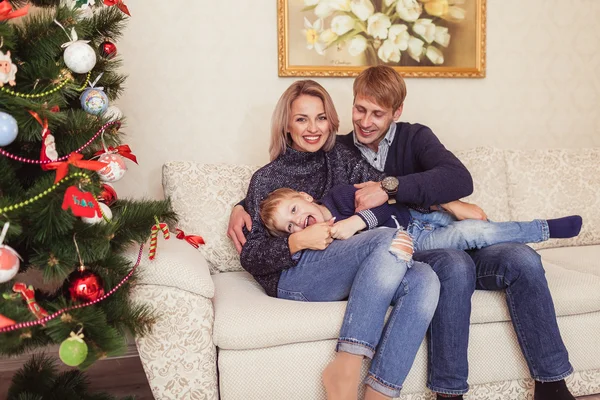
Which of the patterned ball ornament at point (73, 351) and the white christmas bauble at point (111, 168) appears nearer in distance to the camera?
the patterned ball ornament at point (73, 351)

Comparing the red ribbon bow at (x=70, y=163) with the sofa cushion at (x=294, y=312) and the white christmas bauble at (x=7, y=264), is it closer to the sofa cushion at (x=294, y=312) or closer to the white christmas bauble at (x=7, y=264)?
the white christmas bauble at (x=7, y=264)

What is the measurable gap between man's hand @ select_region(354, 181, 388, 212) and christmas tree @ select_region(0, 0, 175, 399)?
686 mm

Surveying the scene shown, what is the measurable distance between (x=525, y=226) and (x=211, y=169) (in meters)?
1.26

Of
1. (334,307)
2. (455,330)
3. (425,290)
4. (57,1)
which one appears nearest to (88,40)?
(57,1)

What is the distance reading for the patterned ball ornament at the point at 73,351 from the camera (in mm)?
1255

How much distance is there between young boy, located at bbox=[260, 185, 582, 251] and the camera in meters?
1.89

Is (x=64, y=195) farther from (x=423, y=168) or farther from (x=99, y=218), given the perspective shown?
(x=423, y=168)

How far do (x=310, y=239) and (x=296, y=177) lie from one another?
41 centimetres

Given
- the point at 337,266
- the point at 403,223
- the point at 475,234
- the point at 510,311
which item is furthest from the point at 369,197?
the point at 510,311

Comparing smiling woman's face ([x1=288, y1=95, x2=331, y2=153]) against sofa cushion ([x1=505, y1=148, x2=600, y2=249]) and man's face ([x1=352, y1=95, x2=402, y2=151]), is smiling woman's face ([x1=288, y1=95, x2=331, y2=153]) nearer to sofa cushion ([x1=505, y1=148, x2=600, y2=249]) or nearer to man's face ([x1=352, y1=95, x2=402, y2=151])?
man's face ([x1=352, y1=95, x2=402, y2=151])

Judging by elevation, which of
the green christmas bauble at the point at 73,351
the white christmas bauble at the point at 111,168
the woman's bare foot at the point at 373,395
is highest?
the white christmas bauble at the point at 111,168

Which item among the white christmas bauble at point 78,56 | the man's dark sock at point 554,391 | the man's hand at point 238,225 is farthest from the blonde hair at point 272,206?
the man's dark sock at point 554,391

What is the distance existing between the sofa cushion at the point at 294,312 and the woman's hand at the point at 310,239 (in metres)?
0.19

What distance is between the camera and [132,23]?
2.51m
